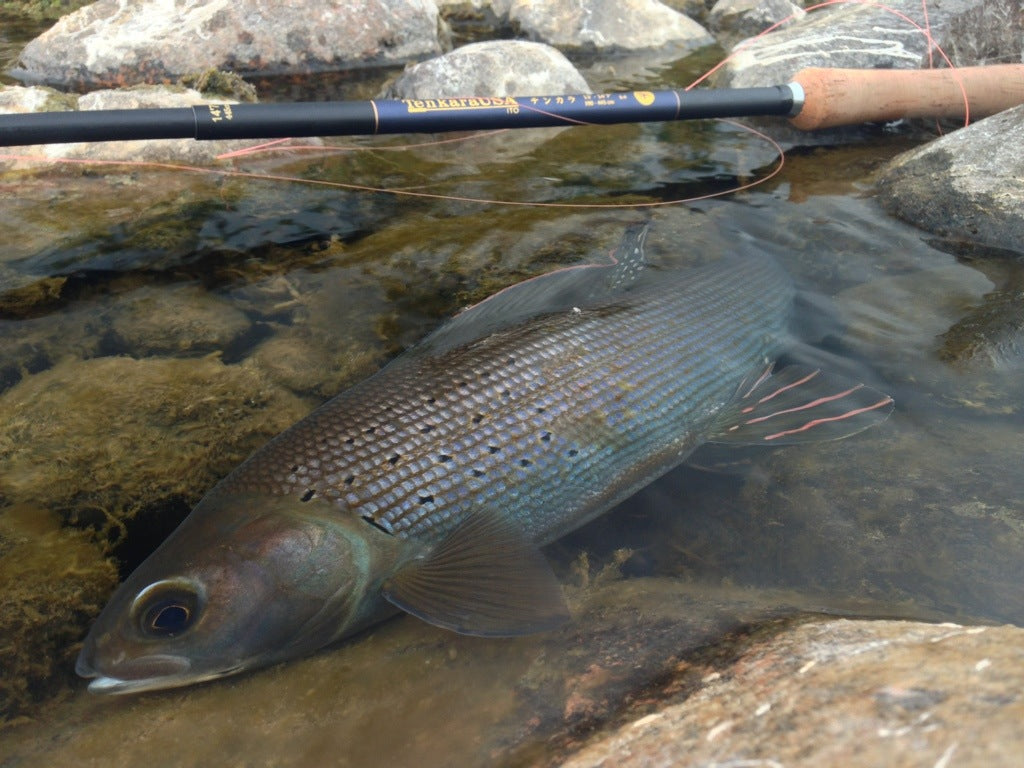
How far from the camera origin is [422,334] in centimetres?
453

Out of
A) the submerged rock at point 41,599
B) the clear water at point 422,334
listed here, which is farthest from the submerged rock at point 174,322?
the submerged rock at point 41,599

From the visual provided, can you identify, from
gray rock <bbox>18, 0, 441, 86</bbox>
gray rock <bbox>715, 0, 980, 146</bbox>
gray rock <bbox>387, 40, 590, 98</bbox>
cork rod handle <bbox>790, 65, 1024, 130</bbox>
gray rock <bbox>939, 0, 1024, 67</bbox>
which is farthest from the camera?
gray rock <bbox>18, 0, 441, 86</bbox>

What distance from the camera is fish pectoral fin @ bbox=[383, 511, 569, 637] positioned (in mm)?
2773

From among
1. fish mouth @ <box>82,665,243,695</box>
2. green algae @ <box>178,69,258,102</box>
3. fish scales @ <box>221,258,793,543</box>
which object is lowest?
fish mouth @ <box>82,665,243,695</box>

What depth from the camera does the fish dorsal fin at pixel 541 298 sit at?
3.85 meters

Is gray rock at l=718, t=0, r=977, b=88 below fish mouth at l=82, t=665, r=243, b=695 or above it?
above

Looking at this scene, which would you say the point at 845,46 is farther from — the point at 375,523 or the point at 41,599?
the point at 41,599

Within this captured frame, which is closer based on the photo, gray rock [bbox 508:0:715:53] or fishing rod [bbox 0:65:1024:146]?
fishing rod [bbox 0:65:1024:146]

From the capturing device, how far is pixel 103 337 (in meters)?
4.42

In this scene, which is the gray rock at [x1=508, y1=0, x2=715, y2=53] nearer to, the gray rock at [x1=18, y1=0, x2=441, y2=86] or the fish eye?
the gray rock at [x1=18, y1=0, x2=441, y2=86]

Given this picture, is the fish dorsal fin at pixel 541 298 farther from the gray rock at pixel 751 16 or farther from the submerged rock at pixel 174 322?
the gray rock at pixel 751 16

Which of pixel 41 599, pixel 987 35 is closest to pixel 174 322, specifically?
pixel 41 599

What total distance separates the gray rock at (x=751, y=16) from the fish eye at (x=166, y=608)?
11681 mm

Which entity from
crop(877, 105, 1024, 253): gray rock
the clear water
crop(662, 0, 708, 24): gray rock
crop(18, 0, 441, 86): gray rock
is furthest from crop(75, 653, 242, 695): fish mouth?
crop(662, 0, 708, 24): gray rock
